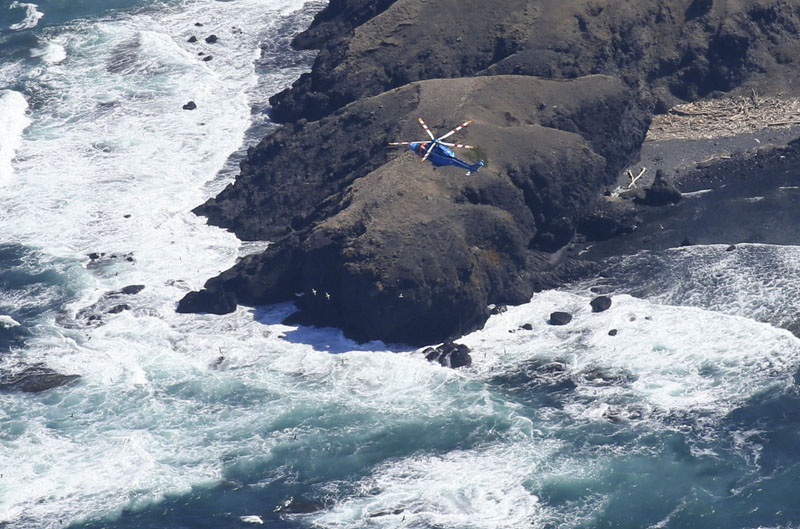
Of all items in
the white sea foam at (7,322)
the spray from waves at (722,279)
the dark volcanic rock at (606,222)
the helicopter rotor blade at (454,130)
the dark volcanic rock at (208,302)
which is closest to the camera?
the spray from waves at (722,279)

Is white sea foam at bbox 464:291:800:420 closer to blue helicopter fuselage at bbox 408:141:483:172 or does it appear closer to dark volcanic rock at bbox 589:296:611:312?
dark volcanic rock at bbox 589:296:611:312

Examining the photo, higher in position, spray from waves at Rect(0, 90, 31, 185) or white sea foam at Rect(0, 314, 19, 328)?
spray from waves at Rect(0, 90, 31, 185)

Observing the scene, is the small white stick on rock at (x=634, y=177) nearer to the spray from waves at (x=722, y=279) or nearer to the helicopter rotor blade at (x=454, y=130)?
the spray from waves at (x=722, y=279)

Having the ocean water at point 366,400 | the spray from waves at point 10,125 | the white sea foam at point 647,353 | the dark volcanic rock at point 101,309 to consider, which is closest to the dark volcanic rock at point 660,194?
the ocean water at point 366,400

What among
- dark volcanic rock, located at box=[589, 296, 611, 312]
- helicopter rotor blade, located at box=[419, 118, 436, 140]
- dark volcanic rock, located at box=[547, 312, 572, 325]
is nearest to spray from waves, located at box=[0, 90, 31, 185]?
helicopter rotor blade, located at box=[419, 118, 436, 140]

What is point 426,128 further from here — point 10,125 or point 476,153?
point 10,125

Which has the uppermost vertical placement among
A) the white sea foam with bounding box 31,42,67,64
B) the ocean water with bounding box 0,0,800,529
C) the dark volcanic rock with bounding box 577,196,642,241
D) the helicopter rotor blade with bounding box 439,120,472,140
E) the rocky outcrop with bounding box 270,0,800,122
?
the helicopter rotor blade with bounding box 439,120,472,140
